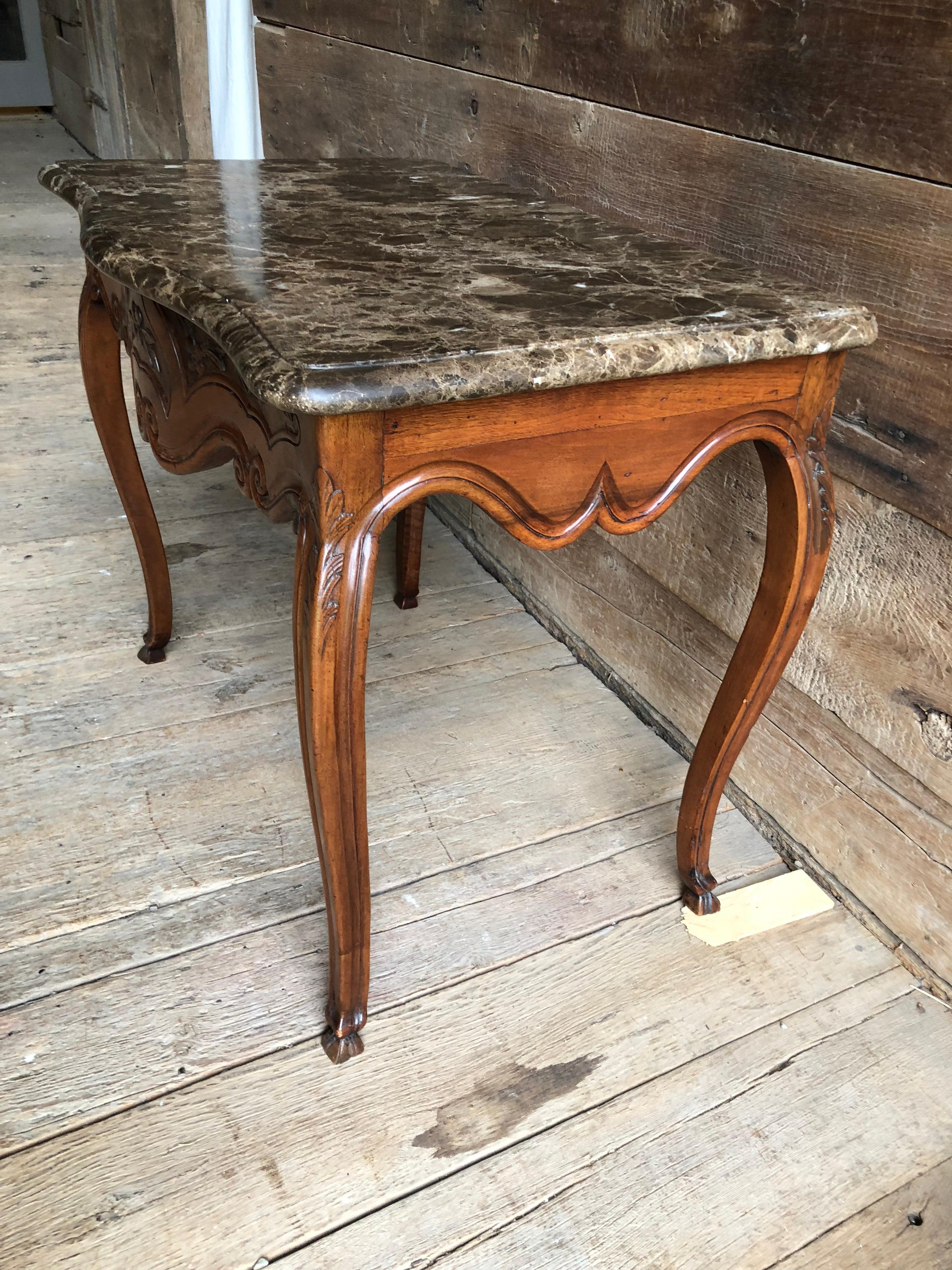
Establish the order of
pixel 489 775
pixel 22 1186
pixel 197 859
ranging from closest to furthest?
pixel 22 1186
pixel 197 859
pixel 489 775

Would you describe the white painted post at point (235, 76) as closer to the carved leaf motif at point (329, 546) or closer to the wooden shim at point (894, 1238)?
the carved leaf motif at point (329, 546)

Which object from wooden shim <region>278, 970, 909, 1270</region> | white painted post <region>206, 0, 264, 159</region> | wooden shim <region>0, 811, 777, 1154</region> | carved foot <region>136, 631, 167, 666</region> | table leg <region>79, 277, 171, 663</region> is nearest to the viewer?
wooden shim <region>278, 970, 909, 1270</region>

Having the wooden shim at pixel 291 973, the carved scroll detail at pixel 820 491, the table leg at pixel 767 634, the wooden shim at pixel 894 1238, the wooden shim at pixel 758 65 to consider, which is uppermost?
the wooden shim at pixel 758 65

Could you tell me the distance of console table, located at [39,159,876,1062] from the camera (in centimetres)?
63

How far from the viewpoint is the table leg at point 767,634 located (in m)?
0.83

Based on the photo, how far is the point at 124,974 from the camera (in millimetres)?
961

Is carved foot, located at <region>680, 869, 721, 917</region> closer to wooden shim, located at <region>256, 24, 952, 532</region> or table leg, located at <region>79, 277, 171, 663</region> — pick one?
wooden shim, located at <region>256, 24, 952, 532</region>

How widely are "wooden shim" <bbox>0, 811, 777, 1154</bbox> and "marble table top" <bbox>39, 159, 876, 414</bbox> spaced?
617 mm

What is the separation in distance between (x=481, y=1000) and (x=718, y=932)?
0.27 m

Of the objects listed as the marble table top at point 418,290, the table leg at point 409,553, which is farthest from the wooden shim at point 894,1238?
the table leg at point 409,553

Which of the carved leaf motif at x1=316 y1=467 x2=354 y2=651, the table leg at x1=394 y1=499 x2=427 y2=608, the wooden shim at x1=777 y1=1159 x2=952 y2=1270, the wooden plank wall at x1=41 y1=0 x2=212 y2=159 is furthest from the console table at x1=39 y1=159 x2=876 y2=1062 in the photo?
the wooden plank wall at x1=41 y1=0 x2=212 y2=159

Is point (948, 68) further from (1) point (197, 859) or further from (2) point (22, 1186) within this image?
(2) point (22, 1186)

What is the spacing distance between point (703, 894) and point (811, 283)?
634 mm

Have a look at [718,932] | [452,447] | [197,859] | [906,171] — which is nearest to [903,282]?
[906,171]
